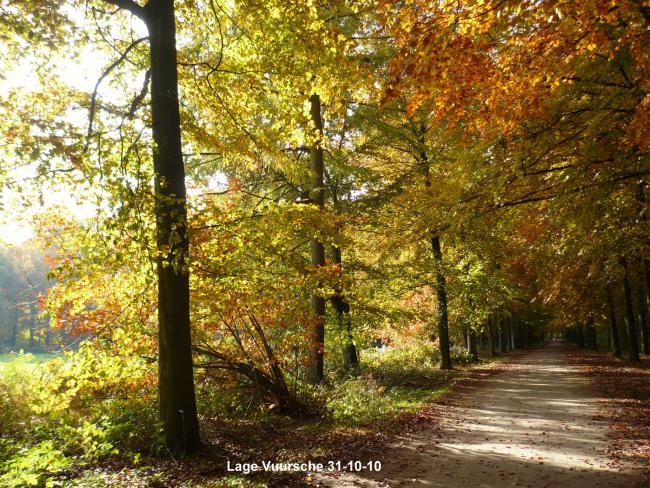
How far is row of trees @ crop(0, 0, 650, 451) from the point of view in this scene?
5867mm

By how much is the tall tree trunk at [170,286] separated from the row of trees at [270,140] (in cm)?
3

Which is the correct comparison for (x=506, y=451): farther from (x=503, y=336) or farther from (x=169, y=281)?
(x=503, y=336)

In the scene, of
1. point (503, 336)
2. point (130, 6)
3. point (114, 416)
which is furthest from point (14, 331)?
point (130, 6)

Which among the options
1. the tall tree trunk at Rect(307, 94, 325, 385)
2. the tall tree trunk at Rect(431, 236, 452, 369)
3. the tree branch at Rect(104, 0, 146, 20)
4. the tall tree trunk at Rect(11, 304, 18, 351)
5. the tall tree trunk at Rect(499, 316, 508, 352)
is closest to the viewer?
the tree branch at Rect(104, 0, 146, 20)

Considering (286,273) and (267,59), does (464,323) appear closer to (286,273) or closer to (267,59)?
(286,273)

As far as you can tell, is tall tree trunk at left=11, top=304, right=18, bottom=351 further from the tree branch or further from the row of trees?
the tree branch

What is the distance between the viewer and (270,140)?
9789 millimetres

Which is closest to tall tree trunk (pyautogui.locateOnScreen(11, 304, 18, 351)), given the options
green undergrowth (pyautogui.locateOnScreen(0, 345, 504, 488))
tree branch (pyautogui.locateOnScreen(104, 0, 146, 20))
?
green undergrowth (pyautogui.locateOnScreen(0, 345, 504, 488))

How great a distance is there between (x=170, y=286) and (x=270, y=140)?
4.42m

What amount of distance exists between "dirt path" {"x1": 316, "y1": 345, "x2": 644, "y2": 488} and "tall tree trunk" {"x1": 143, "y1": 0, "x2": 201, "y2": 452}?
94.7 inches

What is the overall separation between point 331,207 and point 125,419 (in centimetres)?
834

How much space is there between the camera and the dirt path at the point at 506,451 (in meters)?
5.96

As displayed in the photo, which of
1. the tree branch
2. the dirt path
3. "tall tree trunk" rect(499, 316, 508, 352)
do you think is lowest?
"tall tree trunk" rect(499, 316, 508, 352)

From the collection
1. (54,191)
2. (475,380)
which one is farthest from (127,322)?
(475,380)
